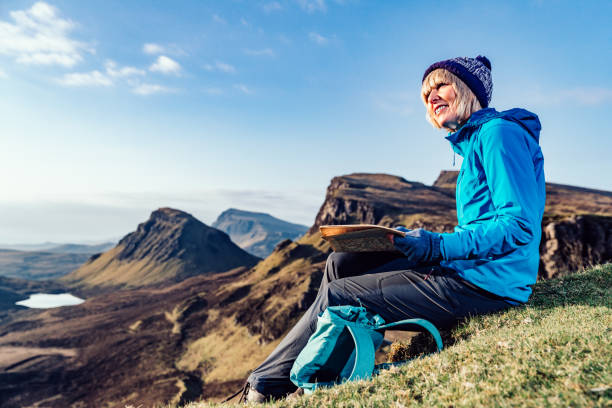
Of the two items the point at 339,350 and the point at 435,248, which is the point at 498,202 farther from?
the point at 339,350

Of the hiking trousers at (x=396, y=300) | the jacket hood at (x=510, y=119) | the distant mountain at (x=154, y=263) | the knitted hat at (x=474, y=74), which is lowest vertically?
the distant mountain at (x=154, y=263)

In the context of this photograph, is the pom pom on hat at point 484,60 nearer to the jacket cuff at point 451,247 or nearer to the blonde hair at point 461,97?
the blonde hair at point 461,97

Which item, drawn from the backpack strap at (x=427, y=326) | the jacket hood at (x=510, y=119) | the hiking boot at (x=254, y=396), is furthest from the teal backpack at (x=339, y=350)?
the jacket hood at (x=510, y=119)

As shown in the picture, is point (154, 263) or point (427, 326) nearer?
point (427, 326)

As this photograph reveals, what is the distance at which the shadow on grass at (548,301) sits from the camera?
4.52 meters

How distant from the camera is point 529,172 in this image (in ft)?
11.5

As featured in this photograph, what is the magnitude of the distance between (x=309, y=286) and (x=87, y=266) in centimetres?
18059

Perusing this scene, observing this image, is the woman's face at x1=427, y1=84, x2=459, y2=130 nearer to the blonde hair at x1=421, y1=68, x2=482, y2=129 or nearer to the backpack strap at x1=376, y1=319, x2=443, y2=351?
the blonde hair at x1=421, y1=68, x2=482, y2=129

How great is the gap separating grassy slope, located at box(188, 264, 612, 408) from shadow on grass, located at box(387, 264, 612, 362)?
112mm

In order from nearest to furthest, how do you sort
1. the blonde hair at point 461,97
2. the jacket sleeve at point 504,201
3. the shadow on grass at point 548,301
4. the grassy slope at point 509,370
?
the grassy slope at point 509,370, the jacket sleeve at point 504,201, the blonde hair at point 461,97, the shadow on grass at point 548,301

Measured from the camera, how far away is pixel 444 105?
452cm

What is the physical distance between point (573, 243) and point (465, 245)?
5761 centimetres

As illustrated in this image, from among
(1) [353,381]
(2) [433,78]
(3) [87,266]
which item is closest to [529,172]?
(2) [433,78]

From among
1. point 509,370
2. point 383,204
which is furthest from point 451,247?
point 383,204
